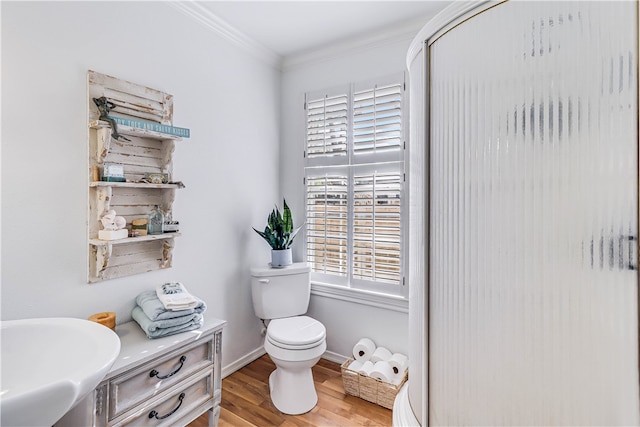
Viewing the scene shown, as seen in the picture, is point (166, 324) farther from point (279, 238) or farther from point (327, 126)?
point (327, 126)

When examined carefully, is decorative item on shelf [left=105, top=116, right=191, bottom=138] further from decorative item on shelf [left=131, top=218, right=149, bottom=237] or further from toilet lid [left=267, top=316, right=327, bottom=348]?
toilet lid [left=267, top=316, right=327, bottom=348]

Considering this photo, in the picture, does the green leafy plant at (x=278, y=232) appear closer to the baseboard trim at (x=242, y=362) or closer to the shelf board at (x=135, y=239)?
the shelf board at (x=135, y=239)

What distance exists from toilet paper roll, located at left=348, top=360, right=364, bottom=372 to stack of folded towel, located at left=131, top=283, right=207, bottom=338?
108 cm

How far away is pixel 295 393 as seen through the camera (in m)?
1.91

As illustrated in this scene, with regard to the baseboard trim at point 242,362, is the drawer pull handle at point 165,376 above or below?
above

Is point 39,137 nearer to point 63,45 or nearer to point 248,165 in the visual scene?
point 63,45

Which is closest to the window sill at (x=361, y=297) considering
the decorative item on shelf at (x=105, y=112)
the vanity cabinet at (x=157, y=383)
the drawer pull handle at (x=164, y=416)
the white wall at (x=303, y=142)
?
the white wall at (x=303, y=142)

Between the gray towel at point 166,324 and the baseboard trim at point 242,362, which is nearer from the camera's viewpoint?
the gray towel at point 166,324

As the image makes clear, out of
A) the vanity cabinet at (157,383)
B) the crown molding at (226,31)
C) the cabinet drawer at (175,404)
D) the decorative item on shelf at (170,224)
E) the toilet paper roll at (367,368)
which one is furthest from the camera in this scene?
the toilet paper roll at (367,368)

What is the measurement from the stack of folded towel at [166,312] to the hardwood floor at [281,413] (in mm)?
654

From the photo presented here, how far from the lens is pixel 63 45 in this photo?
1.43 metres

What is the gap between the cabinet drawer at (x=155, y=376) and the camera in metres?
1.28

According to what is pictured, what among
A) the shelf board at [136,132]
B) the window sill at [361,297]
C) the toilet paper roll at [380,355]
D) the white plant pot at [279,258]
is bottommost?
the toilet paper roll at [380,355]

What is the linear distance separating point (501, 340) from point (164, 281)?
5.95ft
